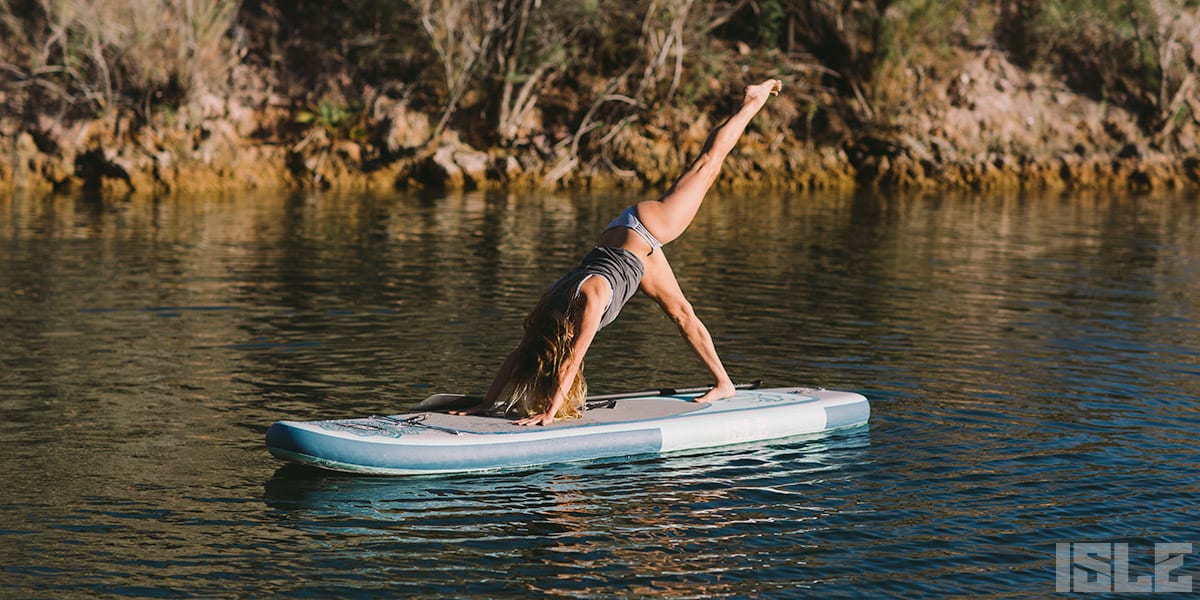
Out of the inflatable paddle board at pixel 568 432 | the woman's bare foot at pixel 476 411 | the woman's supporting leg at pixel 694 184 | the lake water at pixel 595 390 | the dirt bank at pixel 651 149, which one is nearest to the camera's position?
the lake water at pixel 595 390

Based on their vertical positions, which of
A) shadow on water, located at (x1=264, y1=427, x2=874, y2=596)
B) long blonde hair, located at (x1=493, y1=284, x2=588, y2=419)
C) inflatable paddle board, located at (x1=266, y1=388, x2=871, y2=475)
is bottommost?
shadow on water, located at (x1=264, y1=427, x2=874, y2=596)

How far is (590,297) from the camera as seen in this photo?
918cm

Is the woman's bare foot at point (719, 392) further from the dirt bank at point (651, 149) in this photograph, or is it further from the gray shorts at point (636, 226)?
the dirt bank at point (651, 149)

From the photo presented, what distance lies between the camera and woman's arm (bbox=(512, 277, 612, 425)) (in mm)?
9148

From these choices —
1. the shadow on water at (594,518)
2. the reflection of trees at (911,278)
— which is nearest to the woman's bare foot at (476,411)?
the shadow on water at (594,518)

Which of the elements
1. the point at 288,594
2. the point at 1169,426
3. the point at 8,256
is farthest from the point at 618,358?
the point at 8,256

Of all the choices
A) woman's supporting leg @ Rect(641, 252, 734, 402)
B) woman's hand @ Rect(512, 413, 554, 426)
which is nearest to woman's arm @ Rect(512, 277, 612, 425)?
woman's hand @ Rect(512, 413, 554, 426)

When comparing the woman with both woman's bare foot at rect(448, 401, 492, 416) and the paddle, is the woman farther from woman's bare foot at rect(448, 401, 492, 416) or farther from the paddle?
the paddle

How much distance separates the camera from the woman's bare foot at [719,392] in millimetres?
10328

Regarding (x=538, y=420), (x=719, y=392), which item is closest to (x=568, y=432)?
(x=538, y=420)

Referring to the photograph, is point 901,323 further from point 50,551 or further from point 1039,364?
point 50,551

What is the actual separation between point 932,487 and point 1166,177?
3480 centimetres

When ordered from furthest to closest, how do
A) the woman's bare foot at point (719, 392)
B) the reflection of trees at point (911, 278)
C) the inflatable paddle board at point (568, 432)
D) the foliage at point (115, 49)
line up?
the foliage at point (115, 49)
the reflection of trees at point (911, 278)
the woman's bare foot at point (719, 392)
the inflatable paddle board at point (568, 432)

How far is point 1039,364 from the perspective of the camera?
13102 millimetres
